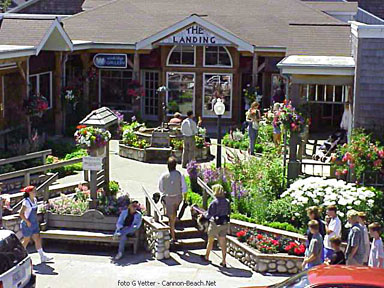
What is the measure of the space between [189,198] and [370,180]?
382cm

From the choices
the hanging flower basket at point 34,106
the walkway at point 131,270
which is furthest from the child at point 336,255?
the hanging flower basket at point 34,106

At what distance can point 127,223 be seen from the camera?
14180 mm

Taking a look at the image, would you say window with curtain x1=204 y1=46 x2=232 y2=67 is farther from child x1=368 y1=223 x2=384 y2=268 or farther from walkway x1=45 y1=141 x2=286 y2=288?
child x1=368 y1=223 x2=384 y2=268

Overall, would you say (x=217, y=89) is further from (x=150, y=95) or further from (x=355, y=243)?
(x=355, y=243)

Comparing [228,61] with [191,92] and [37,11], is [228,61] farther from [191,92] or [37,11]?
[37,11]

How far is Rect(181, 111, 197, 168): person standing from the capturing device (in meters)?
19.6

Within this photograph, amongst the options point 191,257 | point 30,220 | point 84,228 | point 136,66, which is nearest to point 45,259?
point 30,220

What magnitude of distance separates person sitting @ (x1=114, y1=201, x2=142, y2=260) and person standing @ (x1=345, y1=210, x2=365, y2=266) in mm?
4103

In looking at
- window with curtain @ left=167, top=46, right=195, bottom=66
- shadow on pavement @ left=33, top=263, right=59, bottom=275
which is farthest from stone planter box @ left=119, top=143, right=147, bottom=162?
shadow on pavement @ left=33, top=263, right=59, bottom=275

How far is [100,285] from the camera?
1274 centimetres

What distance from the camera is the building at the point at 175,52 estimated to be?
2302cm

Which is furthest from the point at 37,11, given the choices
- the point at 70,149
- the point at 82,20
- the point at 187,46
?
the point at 70,149

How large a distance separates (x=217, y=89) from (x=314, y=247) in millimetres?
15888

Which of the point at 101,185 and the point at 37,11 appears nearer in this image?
the point at 101,185
